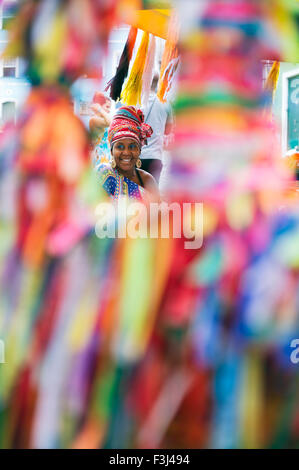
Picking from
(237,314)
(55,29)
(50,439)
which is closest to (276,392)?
(237,314)

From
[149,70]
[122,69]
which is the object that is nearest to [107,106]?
[122,69]

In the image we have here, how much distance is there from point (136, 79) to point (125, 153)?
0.28m

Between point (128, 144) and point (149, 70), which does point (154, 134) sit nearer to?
point (128, 144)

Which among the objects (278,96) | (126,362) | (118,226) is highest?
(278,96)

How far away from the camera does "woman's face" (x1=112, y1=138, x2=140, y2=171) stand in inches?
60.6

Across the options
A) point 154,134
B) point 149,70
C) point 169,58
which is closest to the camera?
point 169,58

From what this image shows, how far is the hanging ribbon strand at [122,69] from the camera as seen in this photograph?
1.19 m

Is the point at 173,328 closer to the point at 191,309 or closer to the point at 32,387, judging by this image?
the point at 191,309

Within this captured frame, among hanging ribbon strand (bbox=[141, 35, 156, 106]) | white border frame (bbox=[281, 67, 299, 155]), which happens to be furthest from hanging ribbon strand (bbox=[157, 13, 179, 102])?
white border frame (bbox=[281, 67, 299, 155])

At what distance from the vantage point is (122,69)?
Result: 1256 mm

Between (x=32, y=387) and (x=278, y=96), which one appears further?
(x=278, y=96)

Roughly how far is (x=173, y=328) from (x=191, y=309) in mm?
40

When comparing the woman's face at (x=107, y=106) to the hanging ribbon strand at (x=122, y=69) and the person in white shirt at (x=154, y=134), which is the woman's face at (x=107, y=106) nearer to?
the hanging ribbon strand at (x=122, y=69)

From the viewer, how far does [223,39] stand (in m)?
0.82
